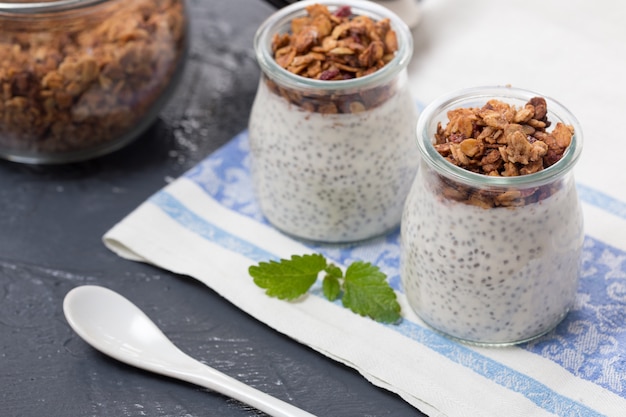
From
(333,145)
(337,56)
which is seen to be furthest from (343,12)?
(333,145)

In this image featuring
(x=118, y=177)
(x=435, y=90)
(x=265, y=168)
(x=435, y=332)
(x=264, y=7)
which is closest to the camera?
(x=435, y=332)

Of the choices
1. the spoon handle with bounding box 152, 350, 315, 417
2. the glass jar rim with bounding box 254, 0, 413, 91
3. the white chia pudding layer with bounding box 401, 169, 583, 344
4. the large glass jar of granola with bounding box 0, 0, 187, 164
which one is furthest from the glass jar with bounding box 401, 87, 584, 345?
the large glass jar of granola with bounding box 0, 0, 187, 164

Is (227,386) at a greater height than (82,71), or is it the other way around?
(82,71)

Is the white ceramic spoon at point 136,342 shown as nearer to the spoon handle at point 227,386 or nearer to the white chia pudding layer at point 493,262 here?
the spoon handle at point 227,386

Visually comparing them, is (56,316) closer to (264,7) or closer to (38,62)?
(38,62)

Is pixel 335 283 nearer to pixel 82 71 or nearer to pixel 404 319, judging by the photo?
pixel 404 319

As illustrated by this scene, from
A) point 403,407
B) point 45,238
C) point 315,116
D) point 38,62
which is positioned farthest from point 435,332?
point 38,62
